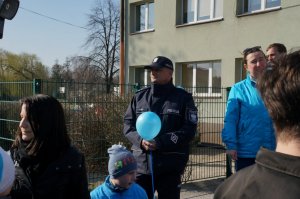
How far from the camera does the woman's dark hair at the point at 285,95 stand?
4.47 feet

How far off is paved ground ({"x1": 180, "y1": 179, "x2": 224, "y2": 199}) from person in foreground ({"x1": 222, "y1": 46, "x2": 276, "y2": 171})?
258 cm

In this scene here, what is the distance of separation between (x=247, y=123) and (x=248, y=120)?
3 cm

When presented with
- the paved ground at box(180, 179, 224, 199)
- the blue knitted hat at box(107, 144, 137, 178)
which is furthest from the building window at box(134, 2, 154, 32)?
the blue knitted hat at box(107, 144, 137, 178)

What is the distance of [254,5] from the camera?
45.2ft

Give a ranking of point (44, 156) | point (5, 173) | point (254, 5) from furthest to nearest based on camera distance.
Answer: point (254, 5) → point (44, 156) → point (5, 173)

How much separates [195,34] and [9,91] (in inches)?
380

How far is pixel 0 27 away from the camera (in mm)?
6289

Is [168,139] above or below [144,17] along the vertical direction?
below

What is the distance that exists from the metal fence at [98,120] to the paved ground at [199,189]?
18 centimetres

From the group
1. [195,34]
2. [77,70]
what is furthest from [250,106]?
[77,70]

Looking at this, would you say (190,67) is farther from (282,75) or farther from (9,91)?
(282,75)

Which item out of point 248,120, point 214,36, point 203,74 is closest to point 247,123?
point 248,120

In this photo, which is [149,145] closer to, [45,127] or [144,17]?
[45,127]

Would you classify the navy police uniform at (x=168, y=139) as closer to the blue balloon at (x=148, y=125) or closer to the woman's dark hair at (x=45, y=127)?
the blue balloon at (x=148, y=125)
